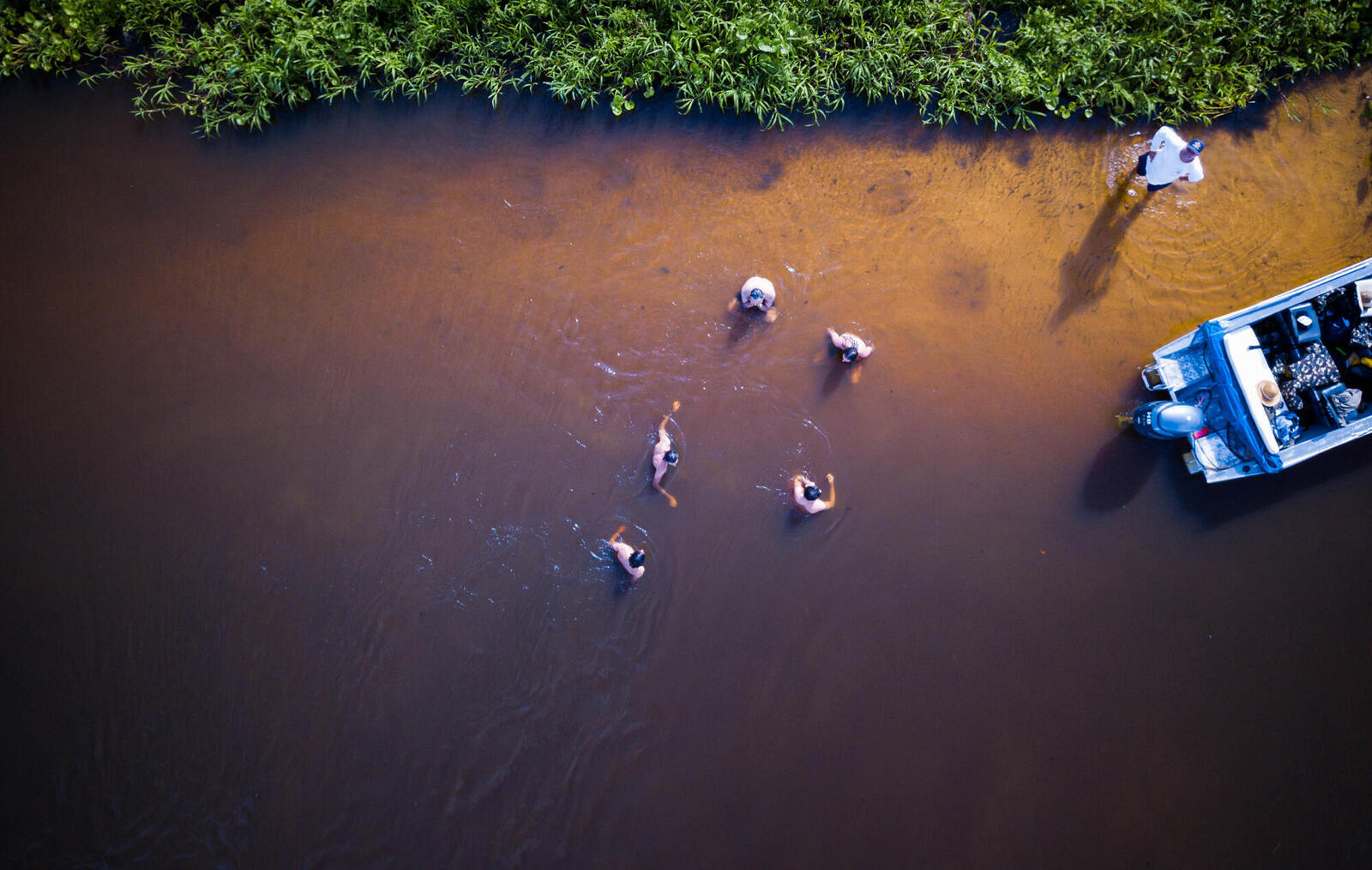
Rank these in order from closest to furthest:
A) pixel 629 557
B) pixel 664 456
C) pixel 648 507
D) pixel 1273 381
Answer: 1. pixel 1273 381
2. pixel 629 557
3. pixel 664 456
4. pixel 648 507

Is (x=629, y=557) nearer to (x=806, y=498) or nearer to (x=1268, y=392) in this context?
(x=806, y=498)

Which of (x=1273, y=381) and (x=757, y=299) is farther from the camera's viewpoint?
(x=757, y=299)

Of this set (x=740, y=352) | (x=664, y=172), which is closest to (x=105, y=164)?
(x=664, y=172)

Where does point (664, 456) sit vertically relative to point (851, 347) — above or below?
below

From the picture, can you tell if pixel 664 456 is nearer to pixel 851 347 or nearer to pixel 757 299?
pixel 757 299

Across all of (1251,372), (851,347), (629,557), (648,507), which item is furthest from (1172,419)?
(629,557)

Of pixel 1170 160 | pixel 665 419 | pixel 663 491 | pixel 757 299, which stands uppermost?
pixel 1170 160

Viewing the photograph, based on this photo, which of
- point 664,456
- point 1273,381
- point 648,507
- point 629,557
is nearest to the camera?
point 1273,381
